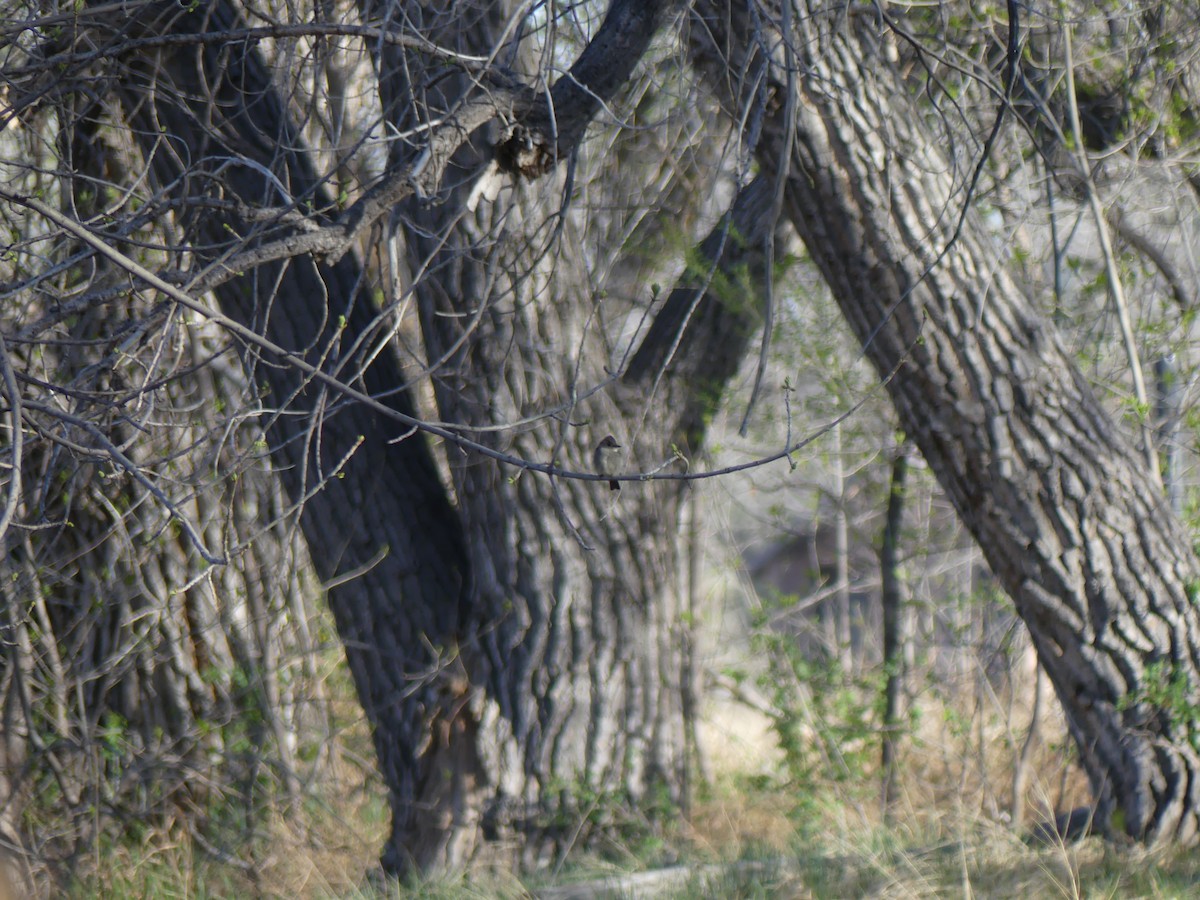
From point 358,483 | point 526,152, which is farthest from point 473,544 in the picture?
point 526,152

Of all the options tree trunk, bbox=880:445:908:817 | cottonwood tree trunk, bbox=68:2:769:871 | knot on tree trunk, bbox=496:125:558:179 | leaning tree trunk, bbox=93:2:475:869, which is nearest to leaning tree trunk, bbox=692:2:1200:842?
knot on tree trunk, bbox=496:125:558:179

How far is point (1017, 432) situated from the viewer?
359cm

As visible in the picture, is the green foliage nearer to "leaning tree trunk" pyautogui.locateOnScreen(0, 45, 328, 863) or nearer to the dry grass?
the dry grass

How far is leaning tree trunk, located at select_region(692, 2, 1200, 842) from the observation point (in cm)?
351

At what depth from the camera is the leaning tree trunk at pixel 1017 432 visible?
3.51 m

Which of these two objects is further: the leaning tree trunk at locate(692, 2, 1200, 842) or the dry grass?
the leaning tree trunk at locate(692, 2, 1200, 842)

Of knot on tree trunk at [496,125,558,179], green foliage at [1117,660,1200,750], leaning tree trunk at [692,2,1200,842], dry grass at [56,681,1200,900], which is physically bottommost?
dry grass at [56,681,1200,900]

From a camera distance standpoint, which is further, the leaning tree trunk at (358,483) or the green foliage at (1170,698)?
the leaning tree trunk at (358,483)

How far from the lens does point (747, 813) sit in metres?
5.65

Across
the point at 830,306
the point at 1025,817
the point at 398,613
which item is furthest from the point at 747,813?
the point at 830,306

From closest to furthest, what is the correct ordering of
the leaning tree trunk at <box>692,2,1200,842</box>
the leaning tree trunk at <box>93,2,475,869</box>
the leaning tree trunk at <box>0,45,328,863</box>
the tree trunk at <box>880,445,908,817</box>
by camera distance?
the leaning tree trunk at <box>692,2,1200,842</box>
the leaning tree trunk at <box>93,2,475,869</box>
the leaning tree trunk at <box>0,45,328,863</box>
the tree trunk at <box>880,445,908,817</box>

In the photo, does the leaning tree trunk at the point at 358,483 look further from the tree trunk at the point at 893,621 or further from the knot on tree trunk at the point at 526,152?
the tree trunk at the point at 893,621

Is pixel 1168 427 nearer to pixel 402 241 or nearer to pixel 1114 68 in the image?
pixel 1114 68

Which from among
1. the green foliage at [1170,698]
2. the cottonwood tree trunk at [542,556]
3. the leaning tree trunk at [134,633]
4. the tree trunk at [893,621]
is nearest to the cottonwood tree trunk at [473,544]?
the cottonwood tree trunk at [542,556]
